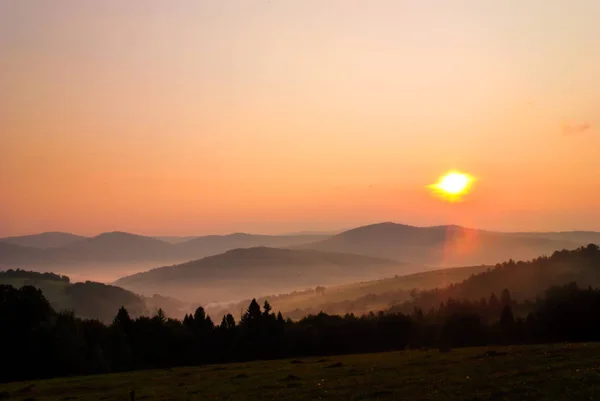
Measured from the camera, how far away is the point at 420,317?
132 metres

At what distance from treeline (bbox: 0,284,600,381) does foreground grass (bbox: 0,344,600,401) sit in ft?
103

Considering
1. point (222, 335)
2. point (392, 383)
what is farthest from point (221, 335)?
point (392, 383)

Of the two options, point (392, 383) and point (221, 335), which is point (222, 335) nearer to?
point (221, 335)

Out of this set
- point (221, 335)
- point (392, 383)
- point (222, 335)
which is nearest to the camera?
point (392, 383)

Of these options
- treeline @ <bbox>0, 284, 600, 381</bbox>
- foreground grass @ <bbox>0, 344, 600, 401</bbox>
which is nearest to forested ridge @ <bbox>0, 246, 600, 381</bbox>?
treeline @ <bbox>0, 284, 600, 381</bbox>

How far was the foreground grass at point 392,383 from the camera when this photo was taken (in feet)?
98.4

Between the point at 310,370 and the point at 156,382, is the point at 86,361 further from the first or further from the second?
the point at 310,370

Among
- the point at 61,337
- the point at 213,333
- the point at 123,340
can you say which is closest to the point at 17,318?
the point at 61,337

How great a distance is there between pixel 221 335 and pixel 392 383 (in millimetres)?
79353

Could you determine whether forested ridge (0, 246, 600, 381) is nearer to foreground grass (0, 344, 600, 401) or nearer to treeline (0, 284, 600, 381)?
treeline (0, 284, 600, 381)

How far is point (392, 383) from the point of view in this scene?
122 feet

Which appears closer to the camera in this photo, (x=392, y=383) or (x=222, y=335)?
(x=392, y=383)

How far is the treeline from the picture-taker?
3292 inches

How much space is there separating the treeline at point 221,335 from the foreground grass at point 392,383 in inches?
1236
